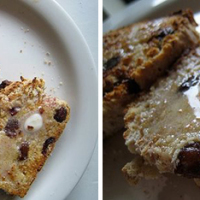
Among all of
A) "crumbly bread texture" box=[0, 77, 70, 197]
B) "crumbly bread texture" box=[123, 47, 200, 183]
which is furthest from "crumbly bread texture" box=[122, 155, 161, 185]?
"crumbly bread texture" box=[0, 77, 70, 197]

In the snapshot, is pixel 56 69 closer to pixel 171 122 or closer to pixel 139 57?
pixel 139 57

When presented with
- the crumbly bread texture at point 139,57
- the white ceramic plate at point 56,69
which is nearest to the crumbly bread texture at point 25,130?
the white ceramic plate at point 56,69

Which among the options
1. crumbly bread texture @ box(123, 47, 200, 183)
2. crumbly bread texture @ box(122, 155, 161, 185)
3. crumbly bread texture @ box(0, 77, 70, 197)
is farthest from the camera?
crumbly bread texture @ box(122, 155, 161, 185)

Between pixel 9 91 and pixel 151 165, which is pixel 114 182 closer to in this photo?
pixel 151 165

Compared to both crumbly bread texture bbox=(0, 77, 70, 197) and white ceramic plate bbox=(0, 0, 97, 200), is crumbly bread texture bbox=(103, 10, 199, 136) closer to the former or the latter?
white ceramic plate bbox=(0, 0, 97, 200)

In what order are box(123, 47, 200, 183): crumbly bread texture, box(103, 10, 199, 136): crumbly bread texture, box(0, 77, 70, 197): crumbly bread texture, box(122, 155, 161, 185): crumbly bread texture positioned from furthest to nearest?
box(103, 10, 199, 136): crumbly bread texture
box(122, 155, 161, 185): crumbly bread texture
box(0, 77, 70, 197): crumbly bread texture
box(123, 47, 200, 183): crumbly bread texture

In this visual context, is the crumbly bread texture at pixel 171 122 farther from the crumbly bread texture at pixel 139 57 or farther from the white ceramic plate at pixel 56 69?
the white ceramic plate at pixel 56 69
